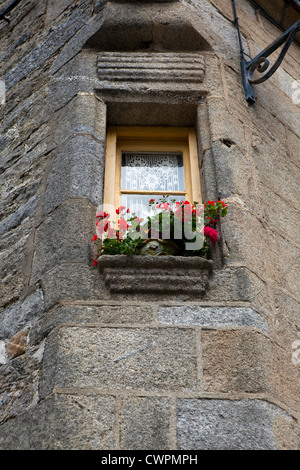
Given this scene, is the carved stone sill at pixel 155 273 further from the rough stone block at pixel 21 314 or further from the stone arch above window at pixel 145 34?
the stone arch above window at pixel 145 34

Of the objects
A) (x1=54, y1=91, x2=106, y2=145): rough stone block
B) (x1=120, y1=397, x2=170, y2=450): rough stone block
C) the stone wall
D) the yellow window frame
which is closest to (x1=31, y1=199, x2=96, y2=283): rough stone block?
the stone wall

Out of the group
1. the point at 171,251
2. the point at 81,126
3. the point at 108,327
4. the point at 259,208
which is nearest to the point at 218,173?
the point at 259,208

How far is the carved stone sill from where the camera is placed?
3086mm

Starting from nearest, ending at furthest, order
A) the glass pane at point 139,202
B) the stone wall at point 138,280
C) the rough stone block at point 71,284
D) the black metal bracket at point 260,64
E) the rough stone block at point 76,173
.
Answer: the stone wall at point 138,280
the rough stone block at point 71,284
the rough stone block at point 76,173
the glass pane at point 139,202
the black metal bracket at point 260,64

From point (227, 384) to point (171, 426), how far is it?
330mm

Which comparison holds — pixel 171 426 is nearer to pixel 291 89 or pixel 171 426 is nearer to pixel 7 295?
pixel 7 295

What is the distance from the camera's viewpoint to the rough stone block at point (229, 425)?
8.46ft

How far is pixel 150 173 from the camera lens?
3.99m

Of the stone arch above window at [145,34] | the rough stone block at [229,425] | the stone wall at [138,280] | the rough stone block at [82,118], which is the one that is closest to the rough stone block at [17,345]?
the stone wall at [138,280]

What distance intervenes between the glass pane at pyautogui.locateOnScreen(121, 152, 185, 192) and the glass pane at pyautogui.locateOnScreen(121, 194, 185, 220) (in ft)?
0.20

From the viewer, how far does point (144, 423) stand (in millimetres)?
2615

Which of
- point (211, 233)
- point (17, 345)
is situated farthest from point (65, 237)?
point (211, 233)

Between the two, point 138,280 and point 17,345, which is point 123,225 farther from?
point 17,345

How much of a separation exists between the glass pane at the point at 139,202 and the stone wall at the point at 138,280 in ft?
0.86
